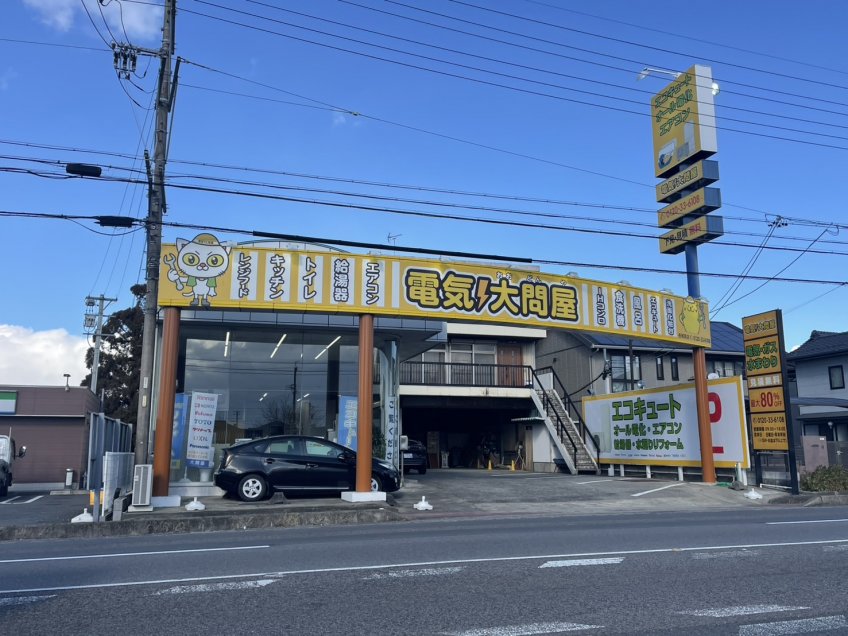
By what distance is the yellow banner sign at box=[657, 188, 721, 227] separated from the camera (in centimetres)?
2961

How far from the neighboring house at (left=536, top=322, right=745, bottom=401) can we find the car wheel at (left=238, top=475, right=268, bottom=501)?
58.4ft

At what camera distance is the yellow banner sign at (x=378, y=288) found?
15.6 m

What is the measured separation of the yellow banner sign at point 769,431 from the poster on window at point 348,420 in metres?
10.9

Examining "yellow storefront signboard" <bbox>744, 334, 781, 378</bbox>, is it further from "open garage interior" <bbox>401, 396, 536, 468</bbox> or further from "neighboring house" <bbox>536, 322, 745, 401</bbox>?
"open garage interior" <bbox>401, 396, 536, 468</bbox>

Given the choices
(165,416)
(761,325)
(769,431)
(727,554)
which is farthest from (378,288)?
(769,431)

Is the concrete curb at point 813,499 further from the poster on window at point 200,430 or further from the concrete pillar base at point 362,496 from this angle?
the poster on window at point 200,430

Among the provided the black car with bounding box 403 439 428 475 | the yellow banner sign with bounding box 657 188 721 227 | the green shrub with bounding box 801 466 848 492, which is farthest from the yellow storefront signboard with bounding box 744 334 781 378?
the black car with bounding box 403 439 428 475

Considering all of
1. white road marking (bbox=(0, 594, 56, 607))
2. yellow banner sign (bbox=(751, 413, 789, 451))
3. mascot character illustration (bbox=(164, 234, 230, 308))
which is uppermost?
mascot character illustration (bbox=(164, 234, 230, 308))

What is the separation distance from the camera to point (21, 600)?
6367 mm

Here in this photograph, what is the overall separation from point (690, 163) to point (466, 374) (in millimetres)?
13231

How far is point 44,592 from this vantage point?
671cm

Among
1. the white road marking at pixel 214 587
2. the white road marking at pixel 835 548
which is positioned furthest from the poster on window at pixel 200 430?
the white road marking at pixel 835 548

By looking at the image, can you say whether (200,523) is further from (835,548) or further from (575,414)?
(575,414)

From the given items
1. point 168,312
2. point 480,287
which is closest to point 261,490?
point 168,312
